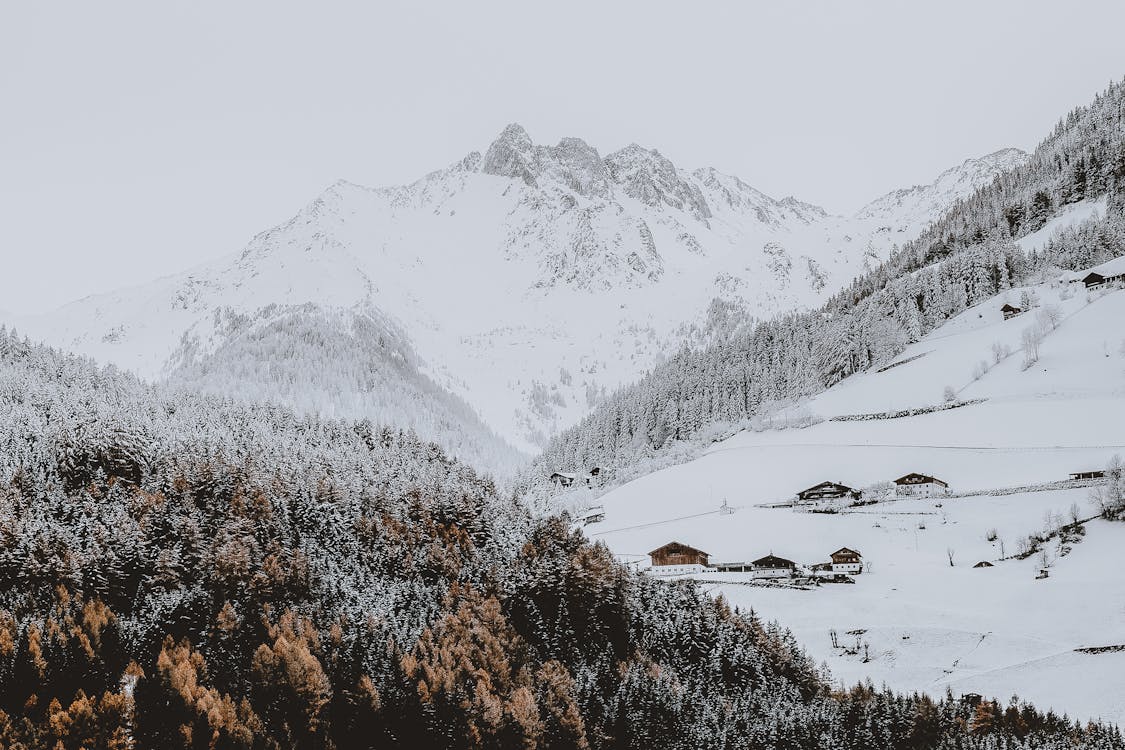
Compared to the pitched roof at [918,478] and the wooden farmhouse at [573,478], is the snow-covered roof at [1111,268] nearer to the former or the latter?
the pitched roof at [918,478]

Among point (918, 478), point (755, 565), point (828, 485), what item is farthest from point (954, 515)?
point (755, 565)

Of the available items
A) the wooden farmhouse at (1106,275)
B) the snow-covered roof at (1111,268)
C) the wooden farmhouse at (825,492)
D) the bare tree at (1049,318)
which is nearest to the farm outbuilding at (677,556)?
the wooden farmhouse at (825,492)

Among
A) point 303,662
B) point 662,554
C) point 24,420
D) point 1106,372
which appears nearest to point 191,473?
point 24,420

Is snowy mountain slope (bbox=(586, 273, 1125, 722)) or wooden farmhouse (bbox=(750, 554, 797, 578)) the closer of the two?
snowy mountain slope (bbox=(586, 273, 1125, 722))

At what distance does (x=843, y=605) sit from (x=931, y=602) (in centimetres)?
792

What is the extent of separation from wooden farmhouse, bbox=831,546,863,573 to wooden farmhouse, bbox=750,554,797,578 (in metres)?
4.58

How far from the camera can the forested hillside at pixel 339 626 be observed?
175 feet

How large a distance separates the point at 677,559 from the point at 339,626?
168 feet

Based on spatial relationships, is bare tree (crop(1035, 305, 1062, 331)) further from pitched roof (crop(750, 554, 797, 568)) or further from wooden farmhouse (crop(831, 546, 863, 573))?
pitched roof (crop(750, 554, 797, 568))

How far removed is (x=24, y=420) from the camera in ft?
299

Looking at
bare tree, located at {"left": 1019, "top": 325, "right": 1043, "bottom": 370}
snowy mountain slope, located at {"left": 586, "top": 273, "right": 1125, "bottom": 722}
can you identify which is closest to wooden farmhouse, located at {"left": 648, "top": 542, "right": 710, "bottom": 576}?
snowy mountain slope, located at {"left": 586, "top": 273, "right": 1125, "bottom": 722}

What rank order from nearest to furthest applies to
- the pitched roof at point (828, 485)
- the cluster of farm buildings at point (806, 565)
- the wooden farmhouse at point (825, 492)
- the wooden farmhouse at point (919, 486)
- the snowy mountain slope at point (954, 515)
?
the snowy mountain slope at point (954, 515), the cluster of farm buildings at point (806, 565), the wooden farmhouse at point (919, 486), the wooden farmhouse at point (825, 492), the pitched roof at point (828, 485)

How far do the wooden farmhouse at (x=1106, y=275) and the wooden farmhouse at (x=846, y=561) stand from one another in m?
106

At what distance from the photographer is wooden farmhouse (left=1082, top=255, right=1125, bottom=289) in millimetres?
168375
